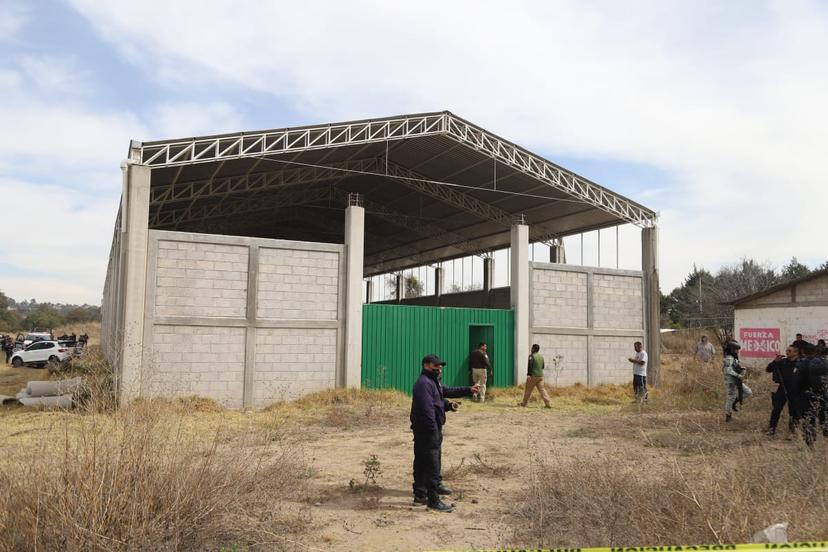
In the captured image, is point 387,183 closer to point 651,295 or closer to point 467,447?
point 651,295

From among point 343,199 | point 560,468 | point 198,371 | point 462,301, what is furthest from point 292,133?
point 462,301

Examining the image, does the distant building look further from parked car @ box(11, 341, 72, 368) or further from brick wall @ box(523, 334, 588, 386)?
parked car @ box(11, 341, 72, 368)

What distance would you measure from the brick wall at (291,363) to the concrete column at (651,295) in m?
11.6

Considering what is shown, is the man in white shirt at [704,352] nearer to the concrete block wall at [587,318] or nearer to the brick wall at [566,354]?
the concrete block wall at [587,318]

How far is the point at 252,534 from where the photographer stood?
5305 mm

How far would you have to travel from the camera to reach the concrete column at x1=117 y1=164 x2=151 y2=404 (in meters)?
14.4

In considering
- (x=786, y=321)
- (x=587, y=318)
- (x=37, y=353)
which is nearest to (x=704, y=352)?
(x=587, y=318)

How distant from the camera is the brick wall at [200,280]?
15180 millimetres

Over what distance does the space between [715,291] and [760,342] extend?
30.8 m

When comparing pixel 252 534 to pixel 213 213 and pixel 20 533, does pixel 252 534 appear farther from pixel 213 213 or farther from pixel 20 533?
pixel 213 213

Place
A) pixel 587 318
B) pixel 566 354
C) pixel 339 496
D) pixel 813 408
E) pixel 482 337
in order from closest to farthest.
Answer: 1. pixel 339 496
2. pixel 813 408
3. pixel 482 337
4. pixel 566 354
5. pixel 587 318

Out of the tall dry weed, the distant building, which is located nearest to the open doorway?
the distant building

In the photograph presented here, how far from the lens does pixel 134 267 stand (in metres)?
14.6

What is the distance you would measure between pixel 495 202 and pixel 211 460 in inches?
790
